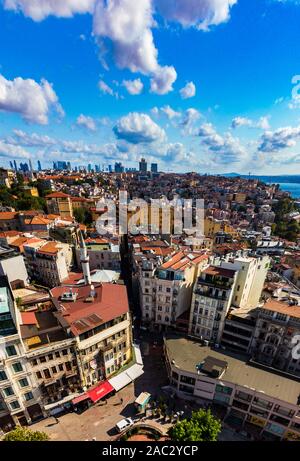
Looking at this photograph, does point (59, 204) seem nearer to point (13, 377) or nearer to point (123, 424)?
point (13, 377)

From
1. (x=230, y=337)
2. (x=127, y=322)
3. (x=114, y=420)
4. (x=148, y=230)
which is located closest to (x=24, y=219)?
(x=148, y=230)

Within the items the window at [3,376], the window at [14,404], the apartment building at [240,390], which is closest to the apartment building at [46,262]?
the window at [14,404]

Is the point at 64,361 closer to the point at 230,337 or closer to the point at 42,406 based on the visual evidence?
the point at 42,406

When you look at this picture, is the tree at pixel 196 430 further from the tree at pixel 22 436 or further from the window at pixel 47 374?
the window at pixel 47 374

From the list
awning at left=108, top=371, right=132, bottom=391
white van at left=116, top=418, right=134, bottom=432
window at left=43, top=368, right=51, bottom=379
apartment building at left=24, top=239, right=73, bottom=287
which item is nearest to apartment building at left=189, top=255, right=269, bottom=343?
awning at left=108, top=371, right=132, bottom=391

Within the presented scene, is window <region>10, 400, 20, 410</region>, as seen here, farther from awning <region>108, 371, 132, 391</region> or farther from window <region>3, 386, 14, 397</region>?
awning <region>108, 371, 132, 391</region>
